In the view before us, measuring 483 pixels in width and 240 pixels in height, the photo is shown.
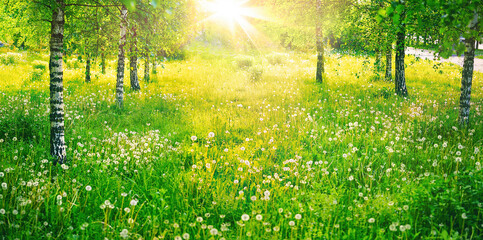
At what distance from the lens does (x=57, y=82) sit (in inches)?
197

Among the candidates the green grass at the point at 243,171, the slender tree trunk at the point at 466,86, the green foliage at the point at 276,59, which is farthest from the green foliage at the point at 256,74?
the slender tree trunk at the point at 466,86

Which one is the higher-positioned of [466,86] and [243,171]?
[466,86]

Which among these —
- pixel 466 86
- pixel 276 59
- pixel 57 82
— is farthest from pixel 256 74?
pixel 57 82

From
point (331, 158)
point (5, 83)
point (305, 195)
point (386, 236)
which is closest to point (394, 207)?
point (386, 236)

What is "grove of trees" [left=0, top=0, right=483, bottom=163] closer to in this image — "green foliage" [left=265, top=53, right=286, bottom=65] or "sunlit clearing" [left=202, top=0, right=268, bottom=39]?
→ "green foliage" [left=265, top=53, right=286, bottom=65]

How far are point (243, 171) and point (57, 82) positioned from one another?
3.70 meters

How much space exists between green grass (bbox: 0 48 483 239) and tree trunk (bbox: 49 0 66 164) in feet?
1.18

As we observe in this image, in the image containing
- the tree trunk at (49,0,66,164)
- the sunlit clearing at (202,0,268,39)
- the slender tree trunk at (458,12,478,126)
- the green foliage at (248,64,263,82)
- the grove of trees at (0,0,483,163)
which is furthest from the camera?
the sunlit clearing at (202,0,268,39)

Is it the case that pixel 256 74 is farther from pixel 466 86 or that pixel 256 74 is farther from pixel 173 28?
pixel 466 86

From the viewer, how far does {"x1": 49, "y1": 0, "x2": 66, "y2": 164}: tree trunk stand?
4.88m

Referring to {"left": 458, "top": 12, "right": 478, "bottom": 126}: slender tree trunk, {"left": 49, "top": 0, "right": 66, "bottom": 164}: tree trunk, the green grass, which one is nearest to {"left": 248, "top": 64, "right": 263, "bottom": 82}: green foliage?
the green grass

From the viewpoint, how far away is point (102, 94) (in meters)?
12.2

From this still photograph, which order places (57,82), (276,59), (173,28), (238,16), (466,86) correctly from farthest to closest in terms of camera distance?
1. (238,16)
2. (276,59)
3. (173,28)
4. (466,86)
5. (57,82)

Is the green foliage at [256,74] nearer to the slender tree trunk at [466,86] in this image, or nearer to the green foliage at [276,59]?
the green foliage at [276,59]
